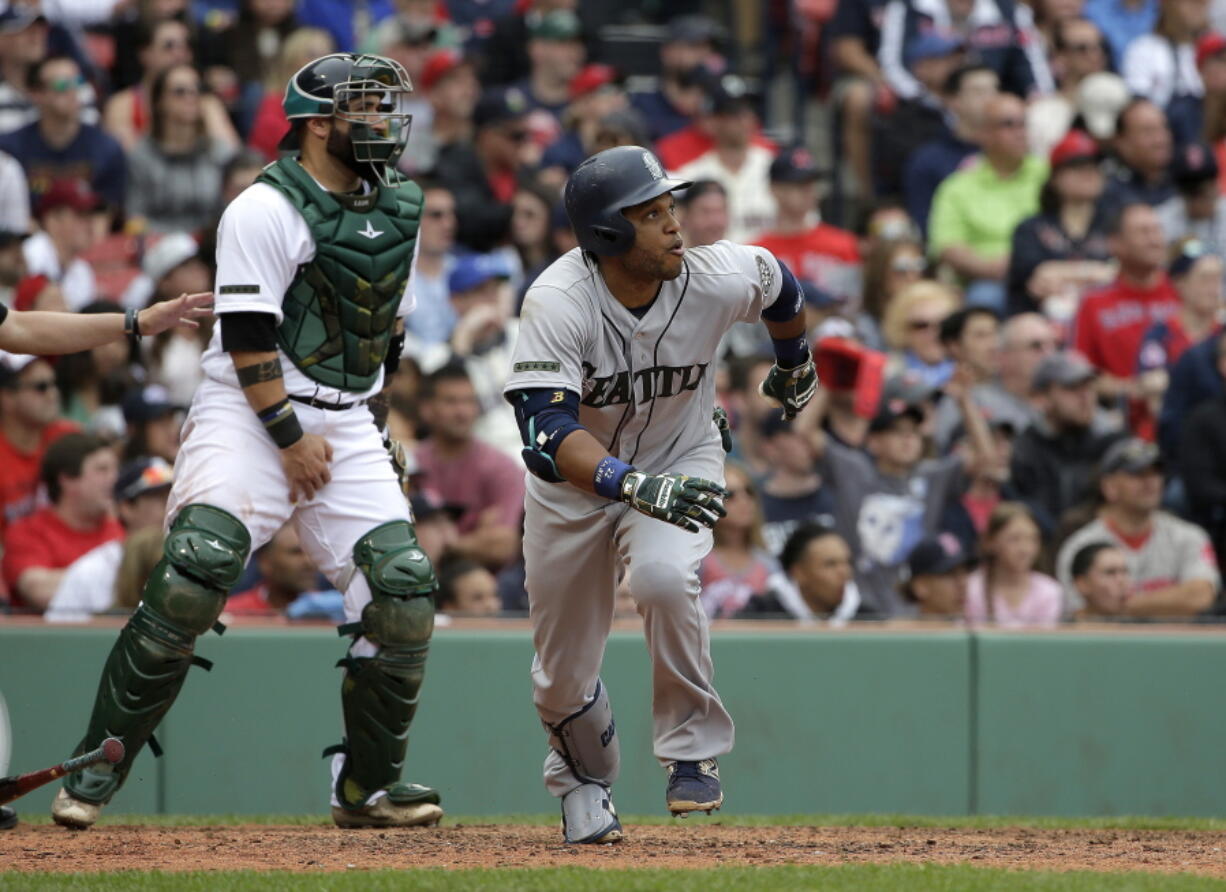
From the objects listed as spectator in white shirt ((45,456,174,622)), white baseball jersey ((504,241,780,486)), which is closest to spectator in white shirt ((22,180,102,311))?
spectator in white shirt ((45,456,174,622))

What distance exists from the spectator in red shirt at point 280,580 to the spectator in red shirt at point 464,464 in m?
1.01

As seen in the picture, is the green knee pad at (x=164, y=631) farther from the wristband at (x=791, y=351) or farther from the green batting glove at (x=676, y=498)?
the wristband at (x=791, y=351)

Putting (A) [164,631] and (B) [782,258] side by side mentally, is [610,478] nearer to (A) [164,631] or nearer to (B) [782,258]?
(A) [164,631]

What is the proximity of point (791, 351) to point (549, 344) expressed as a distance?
991 mm

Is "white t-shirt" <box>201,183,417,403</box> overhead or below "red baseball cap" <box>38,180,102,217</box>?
below

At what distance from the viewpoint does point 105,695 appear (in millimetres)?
6066

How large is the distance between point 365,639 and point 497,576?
275 centimetres

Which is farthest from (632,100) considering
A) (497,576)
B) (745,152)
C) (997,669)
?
(997,669)

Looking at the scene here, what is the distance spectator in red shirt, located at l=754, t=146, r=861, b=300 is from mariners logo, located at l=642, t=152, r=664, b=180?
565 cm

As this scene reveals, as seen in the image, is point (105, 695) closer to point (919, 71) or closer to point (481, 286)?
point (481, 286)

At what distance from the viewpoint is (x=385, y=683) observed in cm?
625

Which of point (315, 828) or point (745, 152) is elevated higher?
point (745, 152)

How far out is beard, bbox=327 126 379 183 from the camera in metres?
6.28

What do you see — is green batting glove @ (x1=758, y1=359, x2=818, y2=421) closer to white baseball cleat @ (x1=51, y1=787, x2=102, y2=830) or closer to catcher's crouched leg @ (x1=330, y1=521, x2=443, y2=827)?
catcher's crouched leg @ (x1=330, y1=521, x2=443, y2=827)
